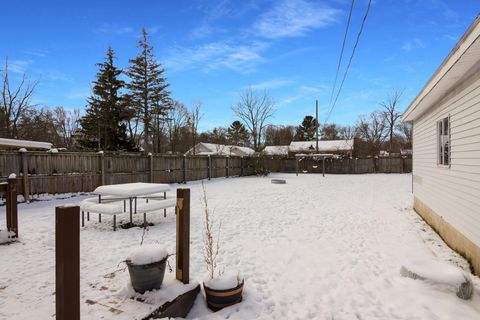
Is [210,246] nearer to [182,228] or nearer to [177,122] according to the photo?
[182,228]

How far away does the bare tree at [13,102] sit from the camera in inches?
683

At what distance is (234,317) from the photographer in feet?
8.43

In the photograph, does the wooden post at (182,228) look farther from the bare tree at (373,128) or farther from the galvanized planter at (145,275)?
the bare tree at (373,128)

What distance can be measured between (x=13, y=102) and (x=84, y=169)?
1253 centimetres

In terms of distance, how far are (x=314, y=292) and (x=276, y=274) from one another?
60 cm

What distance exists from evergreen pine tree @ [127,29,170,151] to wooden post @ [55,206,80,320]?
23548 mm

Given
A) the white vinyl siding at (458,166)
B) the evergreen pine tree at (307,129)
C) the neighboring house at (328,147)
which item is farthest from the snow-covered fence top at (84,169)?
the evergreen pine tree at (307,129)

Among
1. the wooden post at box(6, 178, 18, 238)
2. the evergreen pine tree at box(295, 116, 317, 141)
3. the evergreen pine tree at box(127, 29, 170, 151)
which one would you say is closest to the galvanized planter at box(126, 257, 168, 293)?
the wooden post at box(6, 178, 18, 238)

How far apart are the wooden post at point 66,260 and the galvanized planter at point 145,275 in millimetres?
745

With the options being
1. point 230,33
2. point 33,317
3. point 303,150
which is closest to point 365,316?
point 33,317

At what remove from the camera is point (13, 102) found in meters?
17.8

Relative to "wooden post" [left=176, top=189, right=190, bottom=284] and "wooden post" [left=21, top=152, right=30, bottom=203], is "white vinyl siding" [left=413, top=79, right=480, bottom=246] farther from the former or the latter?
"wooden post" [left=21, top=152, right=30, bottom=203]

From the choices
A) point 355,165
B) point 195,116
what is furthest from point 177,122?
point 355,165

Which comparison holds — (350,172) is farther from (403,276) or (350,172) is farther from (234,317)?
(234,317)
